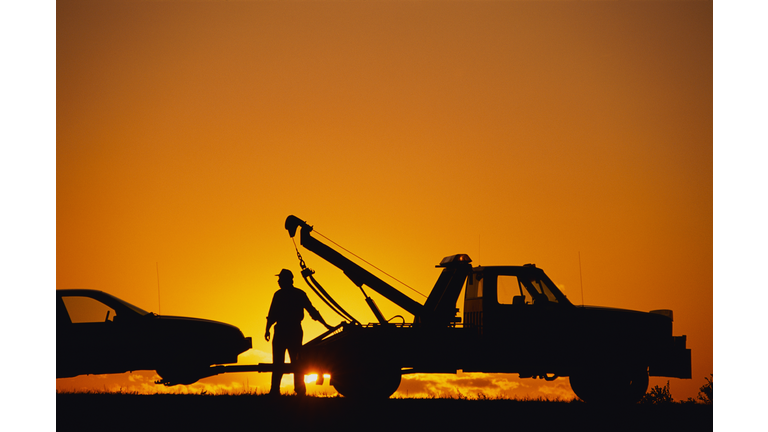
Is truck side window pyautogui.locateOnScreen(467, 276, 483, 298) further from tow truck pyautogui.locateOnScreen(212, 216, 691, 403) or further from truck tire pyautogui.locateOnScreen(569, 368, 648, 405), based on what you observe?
truck tire pyautogui.locateOnScreen(569, 368, 648, 405)

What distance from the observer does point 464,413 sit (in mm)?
10406

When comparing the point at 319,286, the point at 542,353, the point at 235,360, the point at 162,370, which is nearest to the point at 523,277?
the point at 542,353

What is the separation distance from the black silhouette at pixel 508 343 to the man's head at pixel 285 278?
100 centimetres

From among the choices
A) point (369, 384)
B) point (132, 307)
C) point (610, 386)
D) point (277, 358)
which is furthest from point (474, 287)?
point (132, 307)

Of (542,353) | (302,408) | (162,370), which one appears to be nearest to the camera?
(302,408)

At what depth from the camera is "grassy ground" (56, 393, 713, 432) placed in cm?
953

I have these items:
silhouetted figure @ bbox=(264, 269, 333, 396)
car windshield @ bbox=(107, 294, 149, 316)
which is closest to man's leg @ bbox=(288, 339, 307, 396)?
silhouetted figure @ bbox=(264, 269, 333, 396)

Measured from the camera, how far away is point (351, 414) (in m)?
10.1

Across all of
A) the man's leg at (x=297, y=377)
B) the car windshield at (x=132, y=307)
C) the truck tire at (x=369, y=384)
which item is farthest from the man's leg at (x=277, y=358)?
the car windshield at (x=132, y=307)

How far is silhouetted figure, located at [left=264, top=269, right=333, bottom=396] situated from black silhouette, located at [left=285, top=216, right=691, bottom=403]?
27 centimetres

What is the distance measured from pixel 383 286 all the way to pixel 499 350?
2035 millimetres

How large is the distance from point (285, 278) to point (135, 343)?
8.29 ft

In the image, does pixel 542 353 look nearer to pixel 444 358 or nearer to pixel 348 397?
pixel 444 358

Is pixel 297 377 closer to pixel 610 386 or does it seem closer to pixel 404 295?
pixel 404 295
